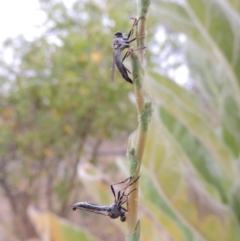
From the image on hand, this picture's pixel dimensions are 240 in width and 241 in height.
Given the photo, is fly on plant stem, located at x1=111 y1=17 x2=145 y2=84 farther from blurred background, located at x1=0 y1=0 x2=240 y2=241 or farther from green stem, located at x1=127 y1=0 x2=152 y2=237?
blurred background, located at x1=0 y1=0 x2=240 y2=241

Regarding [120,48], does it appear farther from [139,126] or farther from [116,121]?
[116,121]

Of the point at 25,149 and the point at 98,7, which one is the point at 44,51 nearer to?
the point at 98,7

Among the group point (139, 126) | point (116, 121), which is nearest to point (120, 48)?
point (139, 126)

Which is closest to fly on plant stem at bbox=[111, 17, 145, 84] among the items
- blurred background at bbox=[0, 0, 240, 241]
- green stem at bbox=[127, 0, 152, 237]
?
green stem at bbox=[127, 0, 152, 237]

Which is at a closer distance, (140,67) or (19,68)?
(140,67)

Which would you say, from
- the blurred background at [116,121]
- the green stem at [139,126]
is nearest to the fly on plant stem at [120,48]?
the green stem at [139,126]

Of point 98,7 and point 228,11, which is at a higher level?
point 98,7

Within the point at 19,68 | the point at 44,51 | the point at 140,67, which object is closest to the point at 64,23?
the point at 44,51

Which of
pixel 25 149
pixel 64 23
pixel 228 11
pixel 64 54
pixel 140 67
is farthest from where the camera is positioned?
pixel 25 149
